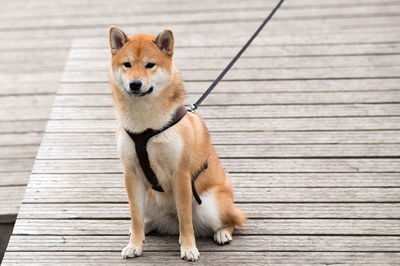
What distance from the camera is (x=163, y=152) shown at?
255cm

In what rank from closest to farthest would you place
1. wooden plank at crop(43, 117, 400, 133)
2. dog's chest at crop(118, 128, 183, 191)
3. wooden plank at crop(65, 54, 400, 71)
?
1. dog's chest at crop(118, 128, 183, 191)
2. wooden plank at crop(43, 117, 400, 133)
3. wooden plank at crop(65, 54, 400, 71)

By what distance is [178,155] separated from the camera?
2.55m

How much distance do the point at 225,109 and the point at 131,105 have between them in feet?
4.84

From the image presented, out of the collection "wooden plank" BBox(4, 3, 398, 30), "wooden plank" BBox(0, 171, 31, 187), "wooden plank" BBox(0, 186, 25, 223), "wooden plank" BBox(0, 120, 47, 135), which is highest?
"wooden plank" BBox(4, 3, 398, 30)

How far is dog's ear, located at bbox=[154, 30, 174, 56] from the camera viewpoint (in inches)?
98.0

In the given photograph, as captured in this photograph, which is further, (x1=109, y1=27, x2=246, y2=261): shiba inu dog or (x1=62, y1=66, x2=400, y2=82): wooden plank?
(x1=62, y1=66, x2=400, y2=82): wooden plank

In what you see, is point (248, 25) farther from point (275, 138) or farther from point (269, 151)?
point (269, 151)

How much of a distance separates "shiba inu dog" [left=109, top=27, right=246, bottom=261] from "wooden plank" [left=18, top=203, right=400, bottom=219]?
10.8 inches

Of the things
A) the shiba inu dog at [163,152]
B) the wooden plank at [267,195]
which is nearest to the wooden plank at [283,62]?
the wooden plank at [267,195]

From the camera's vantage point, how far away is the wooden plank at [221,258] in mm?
2668

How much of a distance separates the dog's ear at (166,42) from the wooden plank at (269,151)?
113 centimetres

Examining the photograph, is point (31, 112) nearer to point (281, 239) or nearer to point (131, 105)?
point (131, 105)

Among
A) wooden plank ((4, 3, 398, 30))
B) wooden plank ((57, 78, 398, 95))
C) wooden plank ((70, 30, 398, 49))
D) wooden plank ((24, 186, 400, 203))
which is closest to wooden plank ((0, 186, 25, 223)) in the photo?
wooden plank ((24, 186, 400, 203))

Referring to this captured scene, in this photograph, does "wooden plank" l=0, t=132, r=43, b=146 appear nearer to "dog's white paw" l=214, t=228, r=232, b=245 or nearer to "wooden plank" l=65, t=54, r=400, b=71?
"wooden plank" l=65, t=54, r=400, b=71
